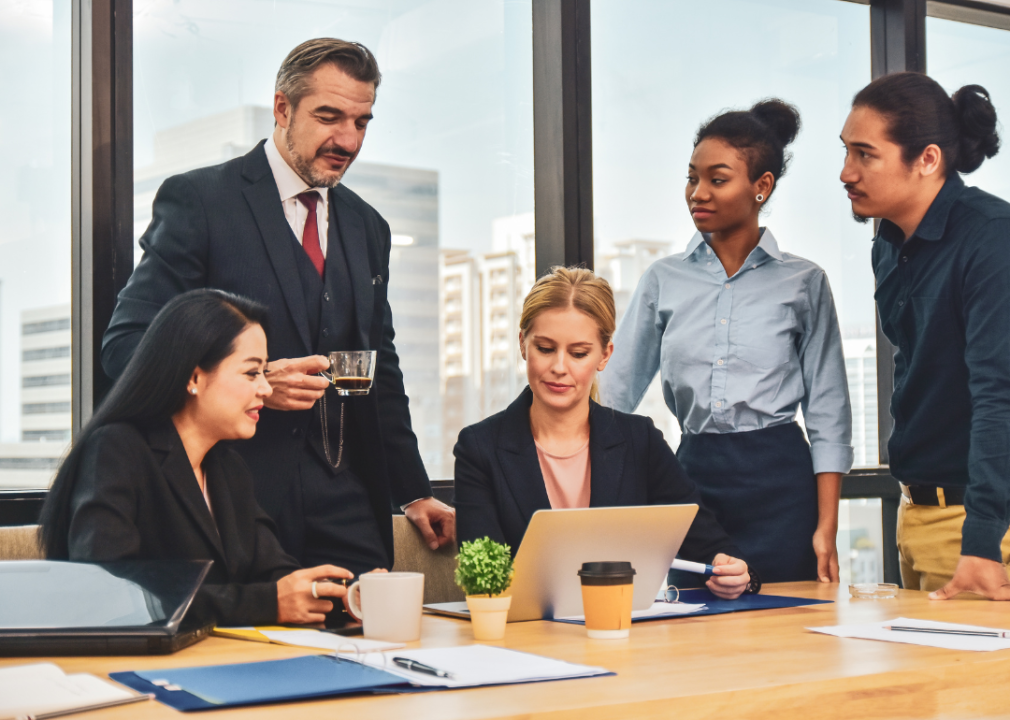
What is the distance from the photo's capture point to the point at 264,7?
9.82 ft

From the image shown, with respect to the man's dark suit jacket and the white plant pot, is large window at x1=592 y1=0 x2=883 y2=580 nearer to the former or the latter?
the man's dark suit jacket

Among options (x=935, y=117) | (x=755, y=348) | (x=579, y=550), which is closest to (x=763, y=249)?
(x=755, y=348)

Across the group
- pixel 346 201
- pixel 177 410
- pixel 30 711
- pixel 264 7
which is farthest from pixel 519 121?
pixel 30 711

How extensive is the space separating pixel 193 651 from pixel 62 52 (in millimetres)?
1964

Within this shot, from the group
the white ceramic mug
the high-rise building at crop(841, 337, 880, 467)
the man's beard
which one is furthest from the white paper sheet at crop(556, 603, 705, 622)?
the high-rise building at crop(841, 337, 880, 467)

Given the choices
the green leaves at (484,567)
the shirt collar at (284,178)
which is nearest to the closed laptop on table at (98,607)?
the green leaves at (484,567)

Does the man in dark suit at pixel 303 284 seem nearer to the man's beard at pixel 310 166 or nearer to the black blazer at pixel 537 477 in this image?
the man's beard at pixel 310 166

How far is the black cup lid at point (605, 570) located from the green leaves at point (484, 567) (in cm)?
11

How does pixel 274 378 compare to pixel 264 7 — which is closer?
pixel 274 378

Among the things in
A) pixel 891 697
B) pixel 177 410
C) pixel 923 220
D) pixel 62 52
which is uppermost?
pixel 62 52

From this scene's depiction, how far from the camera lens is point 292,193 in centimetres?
232

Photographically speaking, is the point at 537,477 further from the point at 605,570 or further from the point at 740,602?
the point at 605,570

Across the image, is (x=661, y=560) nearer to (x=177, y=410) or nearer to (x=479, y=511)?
(x=479, y=511)

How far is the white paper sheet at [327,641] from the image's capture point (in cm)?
130
